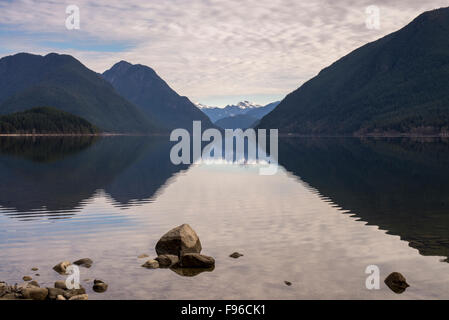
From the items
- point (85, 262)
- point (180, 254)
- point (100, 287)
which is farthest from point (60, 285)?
point (180, 254)

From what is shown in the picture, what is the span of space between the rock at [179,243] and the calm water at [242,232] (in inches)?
42.7

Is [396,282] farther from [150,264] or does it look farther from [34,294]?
[34,294]


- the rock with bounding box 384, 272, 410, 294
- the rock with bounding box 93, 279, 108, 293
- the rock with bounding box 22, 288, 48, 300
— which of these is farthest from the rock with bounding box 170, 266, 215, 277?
the rock with bounding box 384, 272, 410, 294

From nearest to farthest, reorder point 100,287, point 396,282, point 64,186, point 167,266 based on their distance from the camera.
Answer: point 100,287
point 396,282
point 167,266
point 64,186

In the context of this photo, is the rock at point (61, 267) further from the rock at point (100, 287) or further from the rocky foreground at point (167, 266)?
the rock at point (100, 287)

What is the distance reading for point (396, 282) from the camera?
72.5 feet

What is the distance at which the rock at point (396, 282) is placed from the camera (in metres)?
21.7

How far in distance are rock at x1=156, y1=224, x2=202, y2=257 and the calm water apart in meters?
1.08

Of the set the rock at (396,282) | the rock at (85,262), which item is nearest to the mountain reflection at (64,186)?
the rock at (85,262)

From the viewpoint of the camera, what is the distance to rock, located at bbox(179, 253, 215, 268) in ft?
81.8

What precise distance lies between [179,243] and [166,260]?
1.79 metres

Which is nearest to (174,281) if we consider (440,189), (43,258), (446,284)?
(43,258)

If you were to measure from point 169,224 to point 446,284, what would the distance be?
69.2 ft

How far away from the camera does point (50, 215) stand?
39000 millimetres
